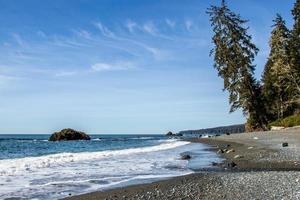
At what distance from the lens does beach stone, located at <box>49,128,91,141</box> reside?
124 metres

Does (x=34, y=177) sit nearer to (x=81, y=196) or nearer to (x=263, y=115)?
(x=81, y=196)

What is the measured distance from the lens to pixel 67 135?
126062mm

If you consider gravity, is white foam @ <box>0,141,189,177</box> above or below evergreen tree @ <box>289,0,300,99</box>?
below

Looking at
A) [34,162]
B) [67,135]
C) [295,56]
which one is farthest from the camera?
[67,135]

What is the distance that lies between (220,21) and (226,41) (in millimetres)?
2992

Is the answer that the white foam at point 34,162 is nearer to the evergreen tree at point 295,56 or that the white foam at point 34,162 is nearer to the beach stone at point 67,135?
the evergreen tree at point 295,56

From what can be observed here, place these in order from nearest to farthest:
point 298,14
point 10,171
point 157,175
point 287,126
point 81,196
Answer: point 81,196 → point 157,175 → point 10,171 → point 287,126 → point 298,14

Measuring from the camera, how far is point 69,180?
56.3 feet

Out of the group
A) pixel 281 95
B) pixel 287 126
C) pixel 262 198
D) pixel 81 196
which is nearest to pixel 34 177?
pixel 81 196

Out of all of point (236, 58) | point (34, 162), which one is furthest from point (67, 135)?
point (34, 162)

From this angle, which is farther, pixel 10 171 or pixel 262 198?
pixel 10 171

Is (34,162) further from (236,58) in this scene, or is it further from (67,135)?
(67,135)

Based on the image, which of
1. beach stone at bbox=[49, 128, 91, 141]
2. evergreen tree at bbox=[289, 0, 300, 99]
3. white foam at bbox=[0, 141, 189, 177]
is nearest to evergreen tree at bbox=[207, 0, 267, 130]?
evergreen tree at bbox=[289, 0, 300, 99]

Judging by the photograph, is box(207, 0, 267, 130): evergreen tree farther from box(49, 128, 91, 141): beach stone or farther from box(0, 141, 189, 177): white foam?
box(49, 128, 91, 141): beach stone
